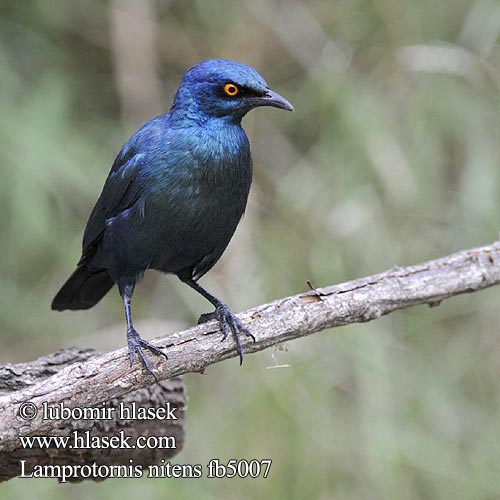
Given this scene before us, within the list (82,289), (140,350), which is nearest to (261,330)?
(140,350)

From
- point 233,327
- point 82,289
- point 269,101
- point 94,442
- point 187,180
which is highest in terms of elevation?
point 269,101

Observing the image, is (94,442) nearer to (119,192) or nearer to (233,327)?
(233,327)

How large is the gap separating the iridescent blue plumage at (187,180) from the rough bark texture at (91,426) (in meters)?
0.28

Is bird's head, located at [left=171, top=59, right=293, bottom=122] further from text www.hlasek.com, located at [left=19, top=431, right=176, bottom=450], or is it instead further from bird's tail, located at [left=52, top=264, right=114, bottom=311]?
text www.hlasek.com, located at [left=19, top=431, right=176, bottom=450]

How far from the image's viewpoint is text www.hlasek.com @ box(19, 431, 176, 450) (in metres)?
3.49

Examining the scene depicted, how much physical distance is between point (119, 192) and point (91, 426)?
109cm

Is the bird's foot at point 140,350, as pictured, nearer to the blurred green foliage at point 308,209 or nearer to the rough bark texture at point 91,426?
the rough bark texture at point 91,426

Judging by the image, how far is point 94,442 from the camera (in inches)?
141

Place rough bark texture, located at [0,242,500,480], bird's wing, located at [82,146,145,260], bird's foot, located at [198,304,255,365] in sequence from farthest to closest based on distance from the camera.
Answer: bird's wing, located at [82,146,145,260]
bird's foot, located at [198,304,255,365]
rough bark texture, located at [0,242,500,480]

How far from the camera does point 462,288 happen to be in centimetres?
396

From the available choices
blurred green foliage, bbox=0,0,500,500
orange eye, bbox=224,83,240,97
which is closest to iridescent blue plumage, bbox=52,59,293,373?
orange eye, bbox=224,83,240,97

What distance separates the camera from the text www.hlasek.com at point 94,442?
3493 millimetres

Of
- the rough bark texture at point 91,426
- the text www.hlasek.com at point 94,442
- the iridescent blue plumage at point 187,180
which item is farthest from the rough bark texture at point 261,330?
the iridescent blue plumage at point 187,180

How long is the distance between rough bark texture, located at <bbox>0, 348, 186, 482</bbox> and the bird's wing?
2.30ft
